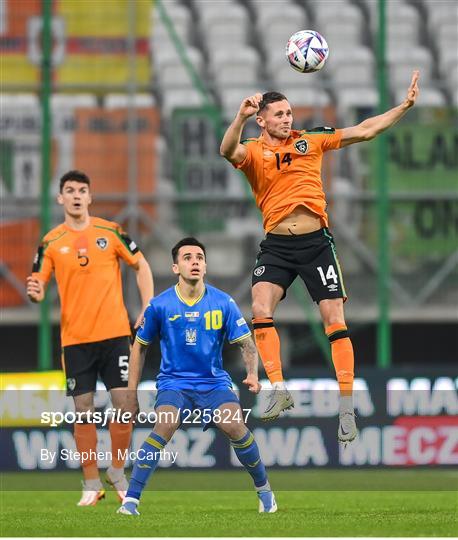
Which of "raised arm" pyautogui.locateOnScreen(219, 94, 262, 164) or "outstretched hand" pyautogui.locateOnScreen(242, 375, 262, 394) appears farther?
"outstretched hand" pyautogui.locateOnScreen(242, 375, 262, 394)

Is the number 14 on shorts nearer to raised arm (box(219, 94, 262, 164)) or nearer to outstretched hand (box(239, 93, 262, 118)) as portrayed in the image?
raised arm (box(219, 94, 262, 164))

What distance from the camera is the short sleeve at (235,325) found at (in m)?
9.47

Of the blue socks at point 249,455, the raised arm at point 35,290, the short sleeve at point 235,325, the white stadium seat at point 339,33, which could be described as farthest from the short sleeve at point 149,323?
the white stadium seat at point 339,33

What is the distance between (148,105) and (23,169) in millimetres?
1569

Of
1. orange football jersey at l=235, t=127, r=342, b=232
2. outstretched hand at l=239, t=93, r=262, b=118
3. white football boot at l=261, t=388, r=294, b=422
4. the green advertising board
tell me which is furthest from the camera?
the green advertising board

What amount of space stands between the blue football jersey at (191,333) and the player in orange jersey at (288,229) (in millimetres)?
294

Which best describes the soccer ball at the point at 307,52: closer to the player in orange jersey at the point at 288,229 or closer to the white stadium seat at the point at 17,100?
the player in orange jersey at the point at 288,229

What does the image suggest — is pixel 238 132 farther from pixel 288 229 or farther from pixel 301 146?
pixel 288 229

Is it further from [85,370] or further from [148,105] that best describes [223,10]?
[85,370]

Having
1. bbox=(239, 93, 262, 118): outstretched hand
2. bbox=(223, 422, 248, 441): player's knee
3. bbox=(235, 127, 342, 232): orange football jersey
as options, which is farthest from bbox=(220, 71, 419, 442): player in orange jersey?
bbox=(239, 93, 262, 118): outstretched hand

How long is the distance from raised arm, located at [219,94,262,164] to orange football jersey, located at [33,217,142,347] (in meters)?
1.72

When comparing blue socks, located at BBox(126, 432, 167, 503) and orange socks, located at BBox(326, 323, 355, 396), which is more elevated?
orange socks, located at BBox(326, 323, 355, 396)

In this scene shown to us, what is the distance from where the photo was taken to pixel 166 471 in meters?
14.5

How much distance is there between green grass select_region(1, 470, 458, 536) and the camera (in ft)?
27.8
